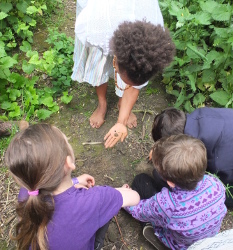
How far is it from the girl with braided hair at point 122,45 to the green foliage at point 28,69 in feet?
1.24

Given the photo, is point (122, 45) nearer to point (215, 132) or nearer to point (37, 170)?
point (215, 132)

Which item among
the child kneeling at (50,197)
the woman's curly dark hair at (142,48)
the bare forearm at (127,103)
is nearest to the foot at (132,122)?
the bare forearm at (127,103)

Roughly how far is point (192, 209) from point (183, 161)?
0.27 m

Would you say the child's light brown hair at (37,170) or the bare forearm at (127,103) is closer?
the child's light brown hair at (37,170)

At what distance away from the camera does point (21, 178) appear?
4.31ft

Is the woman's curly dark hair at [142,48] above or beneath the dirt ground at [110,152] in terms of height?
above

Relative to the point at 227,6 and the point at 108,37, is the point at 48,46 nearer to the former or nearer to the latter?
the point at 108,37

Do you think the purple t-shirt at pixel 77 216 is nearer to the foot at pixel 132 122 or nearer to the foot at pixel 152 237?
the foot at pixel 152 237

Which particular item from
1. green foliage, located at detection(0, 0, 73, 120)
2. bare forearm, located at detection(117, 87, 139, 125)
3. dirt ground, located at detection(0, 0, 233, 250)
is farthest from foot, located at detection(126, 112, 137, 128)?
green foliage, located at detection(0, 0, 73, 120)

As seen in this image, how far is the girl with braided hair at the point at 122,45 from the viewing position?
1.71 meters

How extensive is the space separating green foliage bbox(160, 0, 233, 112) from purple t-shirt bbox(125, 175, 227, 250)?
1080mm

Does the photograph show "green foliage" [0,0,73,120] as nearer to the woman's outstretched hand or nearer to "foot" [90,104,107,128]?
"foot" [90,104,107,128]

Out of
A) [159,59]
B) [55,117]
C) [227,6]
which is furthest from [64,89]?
[227,6]

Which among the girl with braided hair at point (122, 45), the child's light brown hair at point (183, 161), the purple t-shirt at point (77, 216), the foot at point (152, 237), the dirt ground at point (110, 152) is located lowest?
the foot at point (152, 237)
